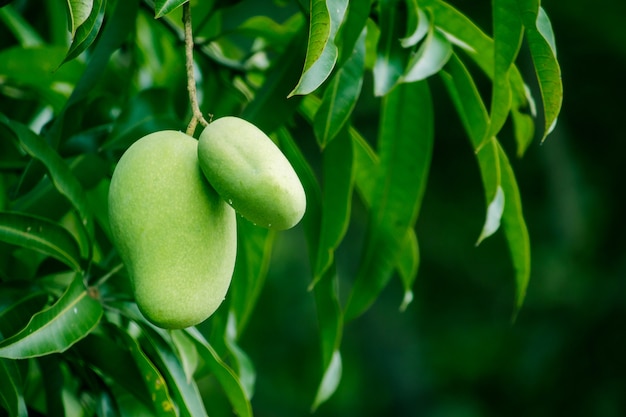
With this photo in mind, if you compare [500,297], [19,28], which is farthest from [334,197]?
[500,297]

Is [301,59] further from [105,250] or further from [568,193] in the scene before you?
[568,193]

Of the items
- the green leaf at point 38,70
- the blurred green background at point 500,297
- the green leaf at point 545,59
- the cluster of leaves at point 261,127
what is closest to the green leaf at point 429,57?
the cluster of leaves at point 261,127

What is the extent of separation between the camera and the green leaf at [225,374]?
0.87 meters

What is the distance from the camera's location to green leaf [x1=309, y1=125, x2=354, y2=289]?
968 millimetres

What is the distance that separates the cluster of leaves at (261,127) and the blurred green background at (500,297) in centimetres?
198

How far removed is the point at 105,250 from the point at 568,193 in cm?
234

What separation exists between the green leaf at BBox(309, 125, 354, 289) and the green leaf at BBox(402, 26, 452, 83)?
0.44 ft

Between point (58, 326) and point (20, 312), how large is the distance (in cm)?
10

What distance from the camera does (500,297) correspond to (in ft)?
12.3

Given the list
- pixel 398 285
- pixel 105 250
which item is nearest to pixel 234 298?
pixel 105 250

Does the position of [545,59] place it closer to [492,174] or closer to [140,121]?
[492,174]

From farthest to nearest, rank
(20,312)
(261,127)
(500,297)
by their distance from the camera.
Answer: (500,297)
(261,127)
(20,312)

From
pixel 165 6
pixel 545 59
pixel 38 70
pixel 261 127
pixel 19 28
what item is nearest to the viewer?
pixel 165 6

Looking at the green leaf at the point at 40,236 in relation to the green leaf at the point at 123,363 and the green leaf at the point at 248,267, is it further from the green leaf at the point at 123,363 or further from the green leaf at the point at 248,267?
the green leaf at the point at 248,267
